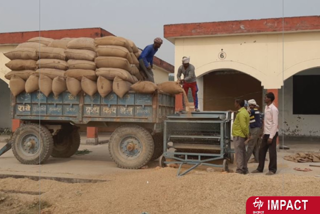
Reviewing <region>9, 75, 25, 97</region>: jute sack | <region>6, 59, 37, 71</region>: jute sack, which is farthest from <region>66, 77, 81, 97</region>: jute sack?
<region>9, 75, 25, 97</region>: jute sack

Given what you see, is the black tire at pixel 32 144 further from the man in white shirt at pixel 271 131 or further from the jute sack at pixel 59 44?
the man in white shirt at pixel 271 131

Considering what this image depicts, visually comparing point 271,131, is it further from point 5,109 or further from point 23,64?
point 5,109

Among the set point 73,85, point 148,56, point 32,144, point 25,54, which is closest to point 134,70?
point 148,56

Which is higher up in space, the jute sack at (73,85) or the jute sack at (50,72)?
the jute sack at (50,72)

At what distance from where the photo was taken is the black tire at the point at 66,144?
371 inches

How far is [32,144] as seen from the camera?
27.1 feet

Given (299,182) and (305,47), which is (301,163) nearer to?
(299,182)

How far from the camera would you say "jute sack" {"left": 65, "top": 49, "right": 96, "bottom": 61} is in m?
7.74

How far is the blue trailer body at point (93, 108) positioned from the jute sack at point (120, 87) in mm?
165

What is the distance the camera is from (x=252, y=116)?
A: 7469mm

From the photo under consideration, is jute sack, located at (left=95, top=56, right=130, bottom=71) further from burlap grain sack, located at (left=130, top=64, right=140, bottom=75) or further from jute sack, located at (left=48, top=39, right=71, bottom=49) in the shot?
jute sack, located at (left=48, top=39, right=71, bottom=49)

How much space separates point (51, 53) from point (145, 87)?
8.25ft

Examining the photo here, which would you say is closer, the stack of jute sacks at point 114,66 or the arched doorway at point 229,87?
the stack of jute sacks at point 114,66

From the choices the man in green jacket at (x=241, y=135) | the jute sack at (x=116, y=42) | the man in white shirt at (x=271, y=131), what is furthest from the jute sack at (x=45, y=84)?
the man in white shirt at (x=271, y=131)
